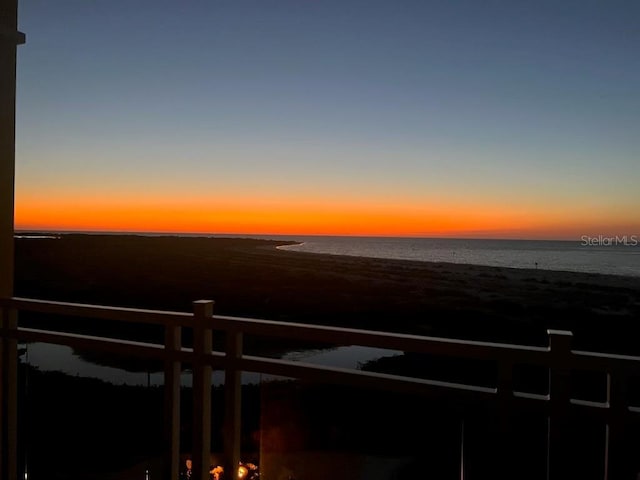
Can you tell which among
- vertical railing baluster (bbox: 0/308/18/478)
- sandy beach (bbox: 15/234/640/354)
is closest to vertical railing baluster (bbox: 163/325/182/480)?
vertical railing baluster (bbox: 0/308/18/478)

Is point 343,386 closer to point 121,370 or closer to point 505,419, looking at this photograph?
point 505,419

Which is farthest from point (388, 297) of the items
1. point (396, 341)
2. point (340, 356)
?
point (396, 341)

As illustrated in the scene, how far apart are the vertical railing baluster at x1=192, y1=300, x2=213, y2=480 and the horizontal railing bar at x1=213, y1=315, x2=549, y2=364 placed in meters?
0.05

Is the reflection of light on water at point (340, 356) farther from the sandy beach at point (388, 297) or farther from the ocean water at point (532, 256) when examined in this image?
the ocean water at point (532, 256)

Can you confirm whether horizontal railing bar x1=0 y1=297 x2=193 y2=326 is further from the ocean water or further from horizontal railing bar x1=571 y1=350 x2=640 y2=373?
the ocean water

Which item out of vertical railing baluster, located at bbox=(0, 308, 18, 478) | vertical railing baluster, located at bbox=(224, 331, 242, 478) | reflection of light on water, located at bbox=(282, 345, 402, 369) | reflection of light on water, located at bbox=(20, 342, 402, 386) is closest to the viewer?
vertical railing baluster, located at bbox=(224, 331, 242, 478)

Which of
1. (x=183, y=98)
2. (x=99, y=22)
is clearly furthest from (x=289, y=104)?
(x=99, y=22)

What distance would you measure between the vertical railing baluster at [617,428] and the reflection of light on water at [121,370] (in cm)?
695

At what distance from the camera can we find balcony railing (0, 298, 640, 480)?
49.6 inches

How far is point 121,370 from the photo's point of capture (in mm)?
10992

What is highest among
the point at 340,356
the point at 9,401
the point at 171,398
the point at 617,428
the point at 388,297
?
the point at 617,428

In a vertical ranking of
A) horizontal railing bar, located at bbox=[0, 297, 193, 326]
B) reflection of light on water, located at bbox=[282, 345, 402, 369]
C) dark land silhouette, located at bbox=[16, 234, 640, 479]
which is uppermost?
horizontal railing bar, located at bbox=[0, 297, 193, 326]

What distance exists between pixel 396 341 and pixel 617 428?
0.59m

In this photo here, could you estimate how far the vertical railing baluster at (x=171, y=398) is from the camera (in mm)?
1689
